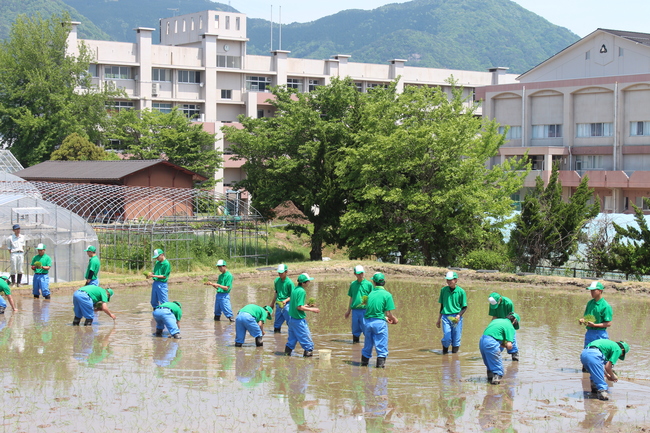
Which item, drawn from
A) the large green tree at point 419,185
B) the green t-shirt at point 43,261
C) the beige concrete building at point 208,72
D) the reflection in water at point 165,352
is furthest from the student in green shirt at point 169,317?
the beige concrete building at point 208,72

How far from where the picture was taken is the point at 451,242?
35.8m

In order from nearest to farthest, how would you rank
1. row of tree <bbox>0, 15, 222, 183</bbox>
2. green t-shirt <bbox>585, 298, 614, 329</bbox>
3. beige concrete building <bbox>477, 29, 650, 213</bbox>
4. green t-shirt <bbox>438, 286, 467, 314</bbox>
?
green t-shirt <bbox>585, 298, 614, 329</bbox> → green t-shirt <bbox>438, 286, 467, 314</bbox> → beige concrete building <bbox>477, 29, 650, 213</bbox> → row of tree <bbox>0, 15, 222, 183</bbox>

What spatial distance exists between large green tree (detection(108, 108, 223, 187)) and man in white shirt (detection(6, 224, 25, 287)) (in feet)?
105

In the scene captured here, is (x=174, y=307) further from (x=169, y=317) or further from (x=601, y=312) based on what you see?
(x=601, y=312)

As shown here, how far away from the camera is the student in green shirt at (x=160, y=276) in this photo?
60.2 ft

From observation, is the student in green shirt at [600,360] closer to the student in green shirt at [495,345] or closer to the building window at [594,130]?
the student in green shirt at [495,345]

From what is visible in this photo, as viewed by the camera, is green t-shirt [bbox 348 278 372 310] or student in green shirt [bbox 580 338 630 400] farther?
green t-shirt [bbox 348 278 372 310]

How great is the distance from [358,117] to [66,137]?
87.0 ft

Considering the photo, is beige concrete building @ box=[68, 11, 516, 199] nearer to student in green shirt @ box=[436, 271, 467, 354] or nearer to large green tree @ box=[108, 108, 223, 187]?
large green tree @ box=[108, 108, 223, 187]

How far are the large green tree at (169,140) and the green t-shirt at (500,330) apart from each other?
1756 inches

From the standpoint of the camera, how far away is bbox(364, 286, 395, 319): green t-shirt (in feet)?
44.7

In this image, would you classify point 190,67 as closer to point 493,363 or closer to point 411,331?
point 411,331

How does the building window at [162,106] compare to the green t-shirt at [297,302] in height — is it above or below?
above

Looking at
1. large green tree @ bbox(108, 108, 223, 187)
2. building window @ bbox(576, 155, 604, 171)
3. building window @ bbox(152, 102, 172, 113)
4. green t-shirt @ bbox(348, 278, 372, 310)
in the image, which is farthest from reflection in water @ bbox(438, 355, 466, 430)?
building window @ bbox(152, 102, 172, 113)
